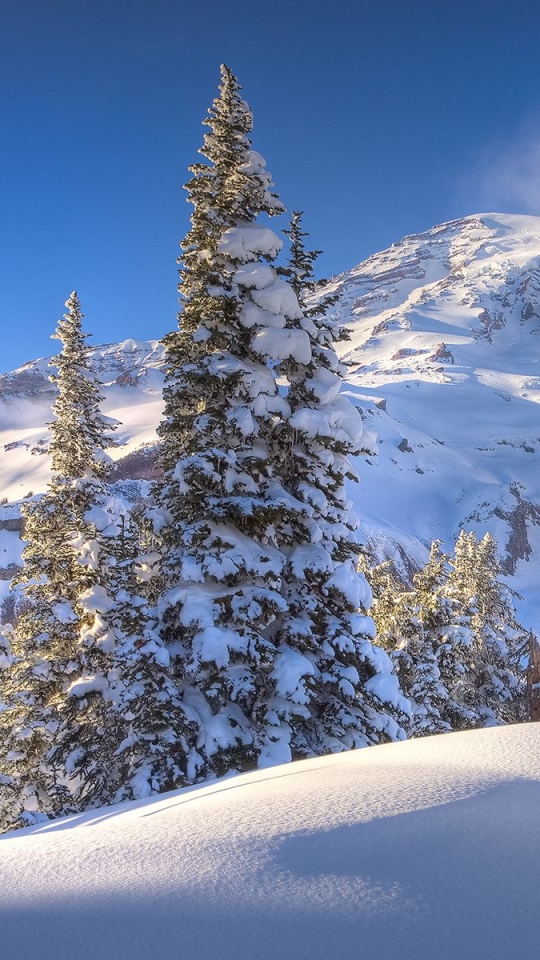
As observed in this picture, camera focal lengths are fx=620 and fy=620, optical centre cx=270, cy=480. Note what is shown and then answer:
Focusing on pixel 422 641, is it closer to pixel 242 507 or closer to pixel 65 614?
pixel 65 614

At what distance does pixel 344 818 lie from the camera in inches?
137

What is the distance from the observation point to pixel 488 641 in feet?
76.4

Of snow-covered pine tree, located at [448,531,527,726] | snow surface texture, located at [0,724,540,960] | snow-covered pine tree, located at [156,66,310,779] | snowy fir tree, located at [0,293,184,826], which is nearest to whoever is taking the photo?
snow surface texture, located at [0,724,540,960]

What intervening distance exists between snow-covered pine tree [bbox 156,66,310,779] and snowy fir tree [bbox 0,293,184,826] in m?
2.63

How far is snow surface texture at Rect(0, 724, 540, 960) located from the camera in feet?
7.38

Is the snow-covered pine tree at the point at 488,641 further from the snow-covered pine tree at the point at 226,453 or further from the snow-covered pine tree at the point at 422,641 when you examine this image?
the snow-covered pine tree at the point at 226,453

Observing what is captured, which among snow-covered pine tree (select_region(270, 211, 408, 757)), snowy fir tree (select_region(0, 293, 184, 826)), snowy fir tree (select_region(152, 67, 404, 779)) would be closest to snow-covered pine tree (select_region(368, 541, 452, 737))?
snow-covered pine tree (select_region(270, 211, 408, 757))

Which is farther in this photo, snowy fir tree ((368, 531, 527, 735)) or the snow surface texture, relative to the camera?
snowy fir tree ((368, 531, 527, 735))

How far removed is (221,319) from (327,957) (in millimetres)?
9932

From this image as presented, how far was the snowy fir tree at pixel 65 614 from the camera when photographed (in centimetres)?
1219

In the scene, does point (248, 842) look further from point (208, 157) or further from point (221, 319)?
point (208, 157)

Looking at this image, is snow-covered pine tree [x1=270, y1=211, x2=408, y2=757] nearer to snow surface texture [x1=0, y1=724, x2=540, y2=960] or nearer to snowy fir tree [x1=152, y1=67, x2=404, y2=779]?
snowy fir tree [x1=152, y1=67, x2=404, y2=779]

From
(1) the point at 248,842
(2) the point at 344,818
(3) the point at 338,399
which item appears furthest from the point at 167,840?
(3) the point at 338,399

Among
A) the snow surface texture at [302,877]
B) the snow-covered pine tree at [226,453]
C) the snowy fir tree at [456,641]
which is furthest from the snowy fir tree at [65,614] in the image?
the snowy fir tree at [456,641]
